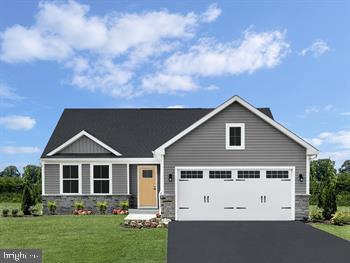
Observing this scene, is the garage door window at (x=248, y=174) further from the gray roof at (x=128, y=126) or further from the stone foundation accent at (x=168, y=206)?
the gray roof at (x=128, y=126)

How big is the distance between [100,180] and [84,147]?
6.95 feet

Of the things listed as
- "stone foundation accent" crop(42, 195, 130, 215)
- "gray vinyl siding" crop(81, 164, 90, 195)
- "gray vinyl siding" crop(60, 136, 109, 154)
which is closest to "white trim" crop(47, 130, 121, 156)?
"gray vinyl siding" crop(60, 136, 109, 154)

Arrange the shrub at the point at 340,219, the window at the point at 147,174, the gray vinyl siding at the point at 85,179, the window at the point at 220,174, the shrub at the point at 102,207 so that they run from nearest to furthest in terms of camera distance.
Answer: the shrub at the point at 340,219, the window at the point at 220,174, the shrub at the point at 102,207, the gray vinyl siding at the point at 85,179, the window at the point at 147,174

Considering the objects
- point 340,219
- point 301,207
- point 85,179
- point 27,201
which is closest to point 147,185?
point 85,179

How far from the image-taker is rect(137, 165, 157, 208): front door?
22.5 meters

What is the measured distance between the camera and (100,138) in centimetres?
2422

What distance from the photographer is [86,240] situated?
43.3 ft

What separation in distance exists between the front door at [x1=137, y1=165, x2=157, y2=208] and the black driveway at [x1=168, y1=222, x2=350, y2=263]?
5.46 m

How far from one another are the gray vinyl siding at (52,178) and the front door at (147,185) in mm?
4590

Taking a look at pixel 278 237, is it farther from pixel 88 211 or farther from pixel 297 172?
pixel 88 211

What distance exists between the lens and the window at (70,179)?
2208 centimetres

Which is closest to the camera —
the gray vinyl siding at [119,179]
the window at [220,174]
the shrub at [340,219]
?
the shrub at [340,219]

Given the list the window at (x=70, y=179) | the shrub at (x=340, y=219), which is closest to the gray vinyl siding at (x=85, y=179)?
the window at (x=70, y=179)

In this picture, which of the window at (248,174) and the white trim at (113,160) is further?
the white trim at (113,160)
